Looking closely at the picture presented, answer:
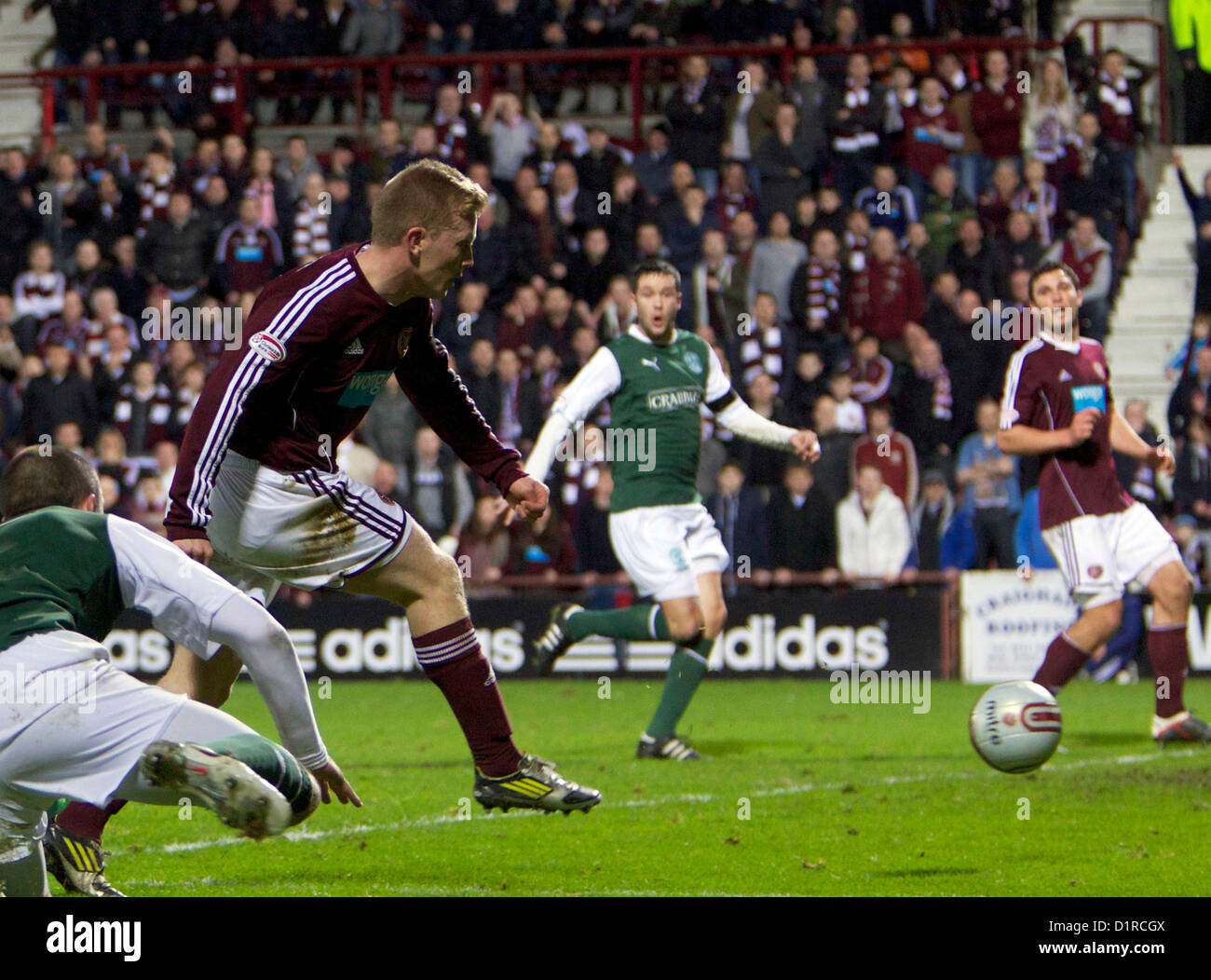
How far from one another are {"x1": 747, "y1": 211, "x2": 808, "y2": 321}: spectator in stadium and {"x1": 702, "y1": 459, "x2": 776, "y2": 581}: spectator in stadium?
2266mm

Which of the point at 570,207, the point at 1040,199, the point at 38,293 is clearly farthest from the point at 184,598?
the point at 1040,199

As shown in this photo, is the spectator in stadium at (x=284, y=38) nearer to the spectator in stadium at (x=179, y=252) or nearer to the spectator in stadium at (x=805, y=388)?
the spectator in stadium at (x=179, y=252)

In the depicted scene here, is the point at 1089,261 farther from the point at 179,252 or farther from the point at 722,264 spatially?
the point at 179,252

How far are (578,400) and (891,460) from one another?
6542mm

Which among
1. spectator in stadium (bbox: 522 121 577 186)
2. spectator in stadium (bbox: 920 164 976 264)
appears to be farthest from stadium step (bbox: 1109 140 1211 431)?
spectator in stadium (bbox: 522 121 577 186)

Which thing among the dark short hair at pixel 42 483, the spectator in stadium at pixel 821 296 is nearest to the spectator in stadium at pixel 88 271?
the spectator in stadium at pixel 821 296

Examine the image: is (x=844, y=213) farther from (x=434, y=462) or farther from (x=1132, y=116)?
(x=434, y=462)

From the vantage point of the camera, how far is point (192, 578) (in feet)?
14.7

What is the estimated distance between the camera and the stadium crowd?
15430 mm

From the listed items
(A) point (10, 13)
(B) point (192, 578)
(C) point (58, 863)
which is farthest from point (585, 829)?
(A) point (10, 13)

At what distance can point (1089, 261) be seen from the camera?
16625 mm

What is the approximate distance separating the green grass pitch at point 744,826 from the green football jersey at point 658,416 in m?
1.41

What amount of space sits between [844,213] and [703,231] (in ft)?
4.36

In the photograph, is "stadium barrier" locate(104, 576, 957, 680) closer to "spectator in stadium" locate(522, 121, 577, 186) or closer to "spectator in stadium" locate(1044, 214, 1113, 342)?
"spectator in stadium" locate(1044, 214, 1113, 342)
